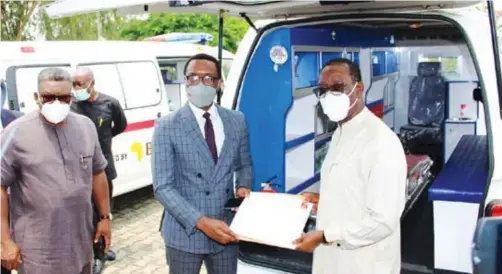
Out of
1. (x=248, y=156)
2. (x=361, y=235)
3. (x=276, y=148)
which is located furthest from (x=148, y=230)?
(x=361, y=235)

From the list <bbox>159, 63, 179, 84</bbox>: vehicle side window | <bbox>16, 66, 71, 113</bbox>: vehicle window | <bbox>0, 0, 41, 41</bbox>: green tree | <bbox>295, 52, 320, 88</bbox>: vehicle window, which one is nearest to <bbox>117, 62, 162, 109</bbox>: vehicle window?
<bbox>16, 66, 71, 113</bbox>: vehicle window

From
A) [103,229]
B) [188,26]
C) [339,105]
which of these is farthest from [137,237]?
[188,26]

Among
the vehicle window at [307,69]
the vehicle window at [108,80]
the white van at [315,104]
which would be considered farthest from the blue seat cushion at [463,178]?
the vehicle window at [108,80]

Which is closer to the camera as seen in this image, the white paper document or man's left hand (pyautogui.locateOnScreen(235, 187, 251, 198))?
the white paper document

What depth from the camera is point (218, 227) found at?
2.55 meters

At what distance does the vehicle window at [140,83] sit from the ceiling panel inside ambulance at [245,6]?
3.50m

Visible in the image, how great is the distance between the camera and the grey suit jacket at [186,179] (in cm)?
263

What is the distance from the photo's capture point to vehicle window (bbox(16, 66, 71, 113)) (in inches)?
205

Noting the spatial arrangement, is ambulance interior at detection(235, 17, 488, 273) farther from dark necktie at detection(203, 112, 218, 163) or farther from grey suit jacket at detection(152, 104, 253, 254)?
dark necktie at detection(203, 112, 218, 163)

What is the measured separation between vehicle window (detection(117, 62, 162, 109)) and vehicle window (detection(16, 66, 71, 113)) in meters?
1.28

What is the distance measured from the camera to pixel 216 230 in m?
2.55

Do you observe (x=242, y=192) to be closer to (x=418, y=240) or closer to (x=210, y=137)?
Answer: (x=210, y=137)

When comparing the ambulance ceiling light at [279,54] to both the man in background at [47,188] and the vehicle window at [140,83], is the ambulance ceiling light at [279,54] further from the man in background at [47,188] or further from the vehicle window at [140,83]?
the vehicle window at [140,83]

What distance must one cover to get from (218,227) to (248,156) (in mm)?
528
